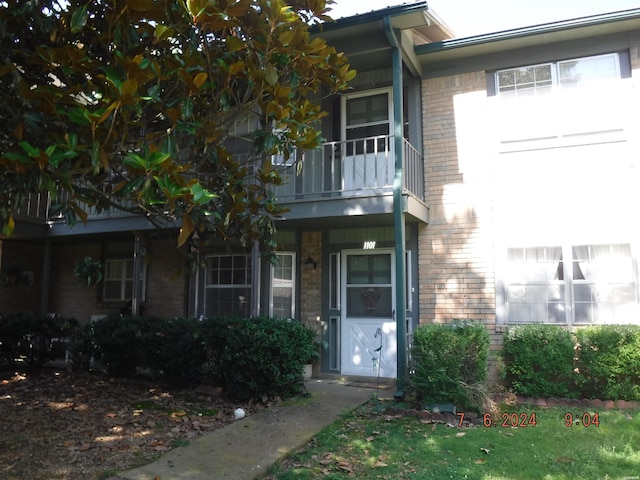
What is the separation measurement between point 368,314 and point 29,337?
6.99 m

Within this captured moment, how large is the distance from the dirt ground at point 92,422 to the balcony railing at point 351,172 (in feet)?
12.6

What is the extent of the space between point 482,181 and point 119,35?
6.34m

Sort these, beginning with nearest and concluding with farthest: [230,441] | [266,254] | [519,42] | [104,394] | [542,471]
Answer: [542,471]
[230,441]
[266,254]
[104,394]
[519,42]

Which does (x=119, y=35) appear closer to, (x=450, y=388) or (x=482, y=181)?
(x=450, y=388)

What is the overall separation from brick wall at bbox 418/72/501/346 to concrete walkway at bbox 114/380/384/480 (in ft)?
7.08

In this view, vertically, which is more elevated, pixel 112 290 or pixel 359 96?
pixel 359 96

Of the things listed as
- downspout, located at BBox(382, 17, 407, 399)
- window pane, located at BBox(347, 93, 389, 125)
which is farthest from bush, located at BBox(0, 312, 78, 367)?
window pane, located at BBox(347, 93, 389, 125)

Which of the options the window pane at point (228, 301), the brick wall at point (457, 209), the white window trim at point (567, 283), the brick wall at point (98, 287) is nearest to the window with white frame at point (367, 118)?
the brick wall at point (457, 209)

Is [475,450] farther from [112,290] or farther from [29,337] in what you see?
[112,290]

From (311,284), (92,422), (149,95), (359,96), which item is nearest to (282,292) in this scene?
(311,284)

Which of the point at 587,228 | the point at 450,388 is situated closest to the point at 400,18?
the point at 587,228

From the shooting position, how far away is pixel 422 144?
933 cm

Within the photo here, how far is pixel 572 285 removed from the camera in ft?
26.6

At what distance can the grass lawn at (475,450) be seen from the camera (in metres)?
4.65
